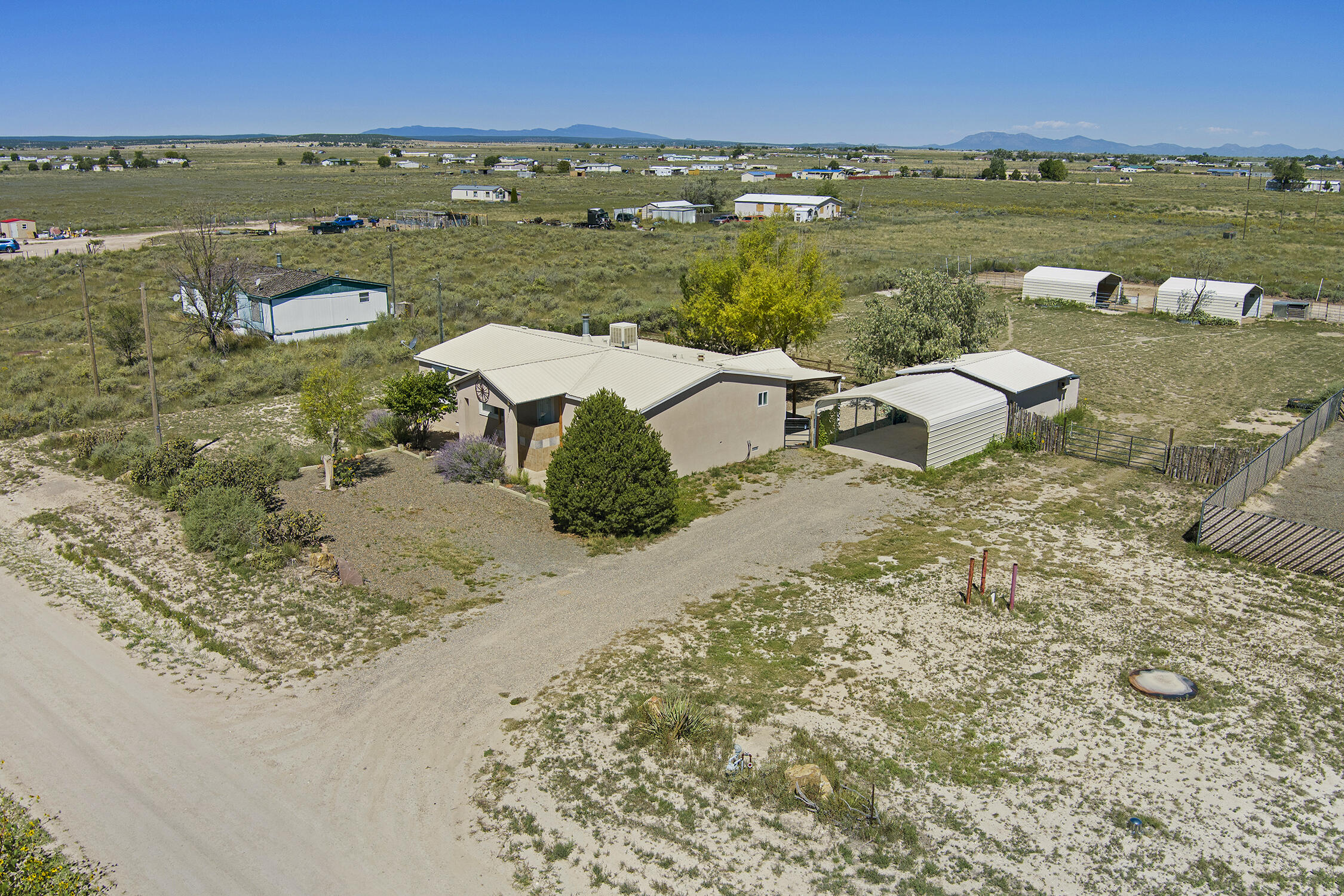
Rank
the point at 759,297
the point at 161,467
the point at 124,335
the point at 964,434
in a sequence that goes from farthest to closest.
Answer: the point at 124,335 < the point at 759,297 < the point at 964,434 < the point at 161,467

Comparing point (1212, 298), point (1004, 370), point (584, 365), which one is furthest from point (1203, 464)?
point (1212, 298)

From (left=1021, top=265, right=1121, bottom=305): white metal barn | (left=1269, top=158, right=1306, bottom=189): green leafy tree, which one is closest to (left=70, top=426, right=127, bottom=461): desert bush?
(left=1021, top=265, right=1121, bottom=305): white metal barn

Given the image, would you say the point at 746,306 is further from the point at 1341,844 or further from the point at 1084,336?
the point at 1341,844

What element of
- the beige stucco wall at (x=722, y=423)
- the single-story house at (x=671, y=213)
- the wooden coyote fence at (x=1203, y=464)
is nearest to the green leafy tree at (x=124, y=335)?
the beige stucco wall at (x=722, y=423)

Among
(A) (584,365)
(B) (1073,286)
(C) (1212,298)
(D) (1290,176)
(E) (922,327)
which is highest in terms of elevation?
(D) (1290,176)

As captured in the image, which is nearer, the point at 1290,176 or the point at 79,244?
the point at 79,244

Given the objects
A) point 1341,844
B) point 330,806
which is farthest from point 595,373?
point 1341,844

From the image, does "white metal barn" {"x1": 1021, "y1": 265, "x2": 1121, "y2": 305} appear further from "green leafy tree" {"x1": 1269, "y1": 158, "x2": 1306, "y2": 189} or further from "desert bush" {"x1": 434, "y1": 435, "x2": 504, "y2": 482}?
"green leafy tree" {"x1": 1269, "y1": 158, "x2": 1306, "y2": 189}

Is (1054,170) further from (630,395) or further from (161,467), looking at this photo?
(161,467)
